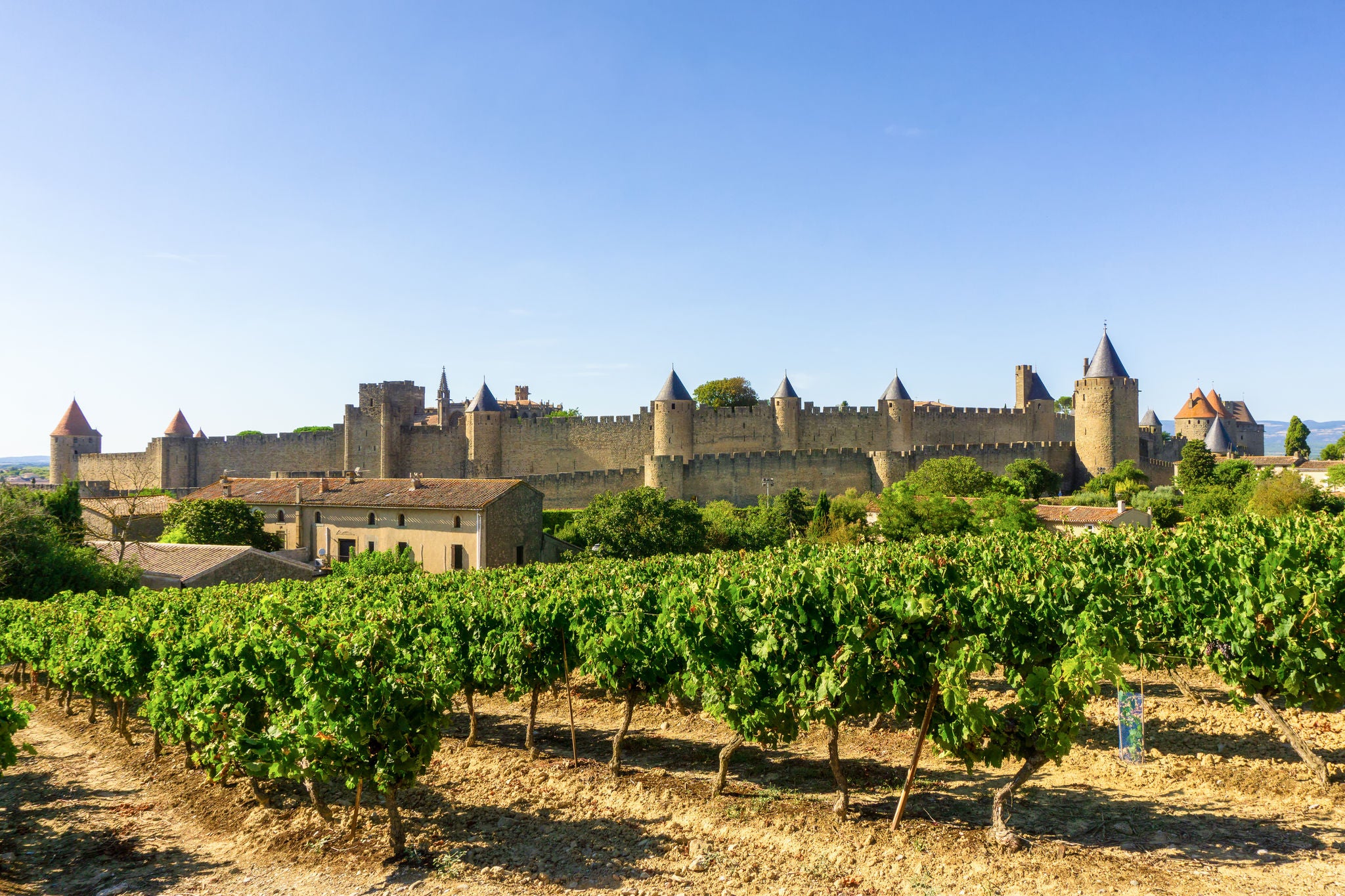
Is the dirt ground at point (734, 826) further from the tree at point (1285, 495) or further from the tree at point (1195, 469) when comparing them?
the tree at point (1195, 469)

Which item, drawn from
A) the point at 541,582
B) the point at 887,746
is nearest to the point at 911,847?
the point at 887,746

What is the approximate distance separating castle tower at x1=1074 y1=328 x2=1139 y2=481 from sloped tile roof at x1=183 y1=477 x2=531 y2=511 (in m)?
30.8

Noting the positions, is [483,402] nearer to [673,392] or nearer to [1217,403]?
[673,392]

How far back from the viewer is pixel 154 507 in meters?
30.7

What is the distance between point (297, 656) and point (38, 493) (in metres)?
25.8

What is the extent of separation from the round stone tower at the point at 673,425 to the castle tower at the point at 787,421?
198 inches

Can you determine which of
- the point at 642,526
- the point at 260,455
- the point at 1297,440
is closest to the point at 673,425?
the point at 642,526

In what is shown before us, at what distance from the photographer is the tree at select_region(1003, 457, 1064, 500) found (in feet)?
134

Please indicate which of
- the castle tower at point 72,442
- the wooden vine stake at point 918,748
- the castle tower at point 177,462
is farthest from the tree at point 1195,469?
the castle tower at point 72,442

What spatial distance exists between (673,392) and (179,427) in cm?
3307

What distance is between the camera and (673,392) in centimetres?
4388

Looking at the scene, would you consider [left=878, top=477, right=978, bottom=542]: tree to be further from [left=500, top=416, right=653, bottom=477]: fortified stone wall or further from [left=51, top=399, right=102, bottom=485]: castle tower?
[left=51, top=399, right=102, bottom=485]: castle tower

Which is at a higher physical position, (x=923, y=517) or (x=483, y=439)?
(x=483, y=439)

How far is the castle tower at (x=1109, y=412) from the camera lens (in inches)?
1693
